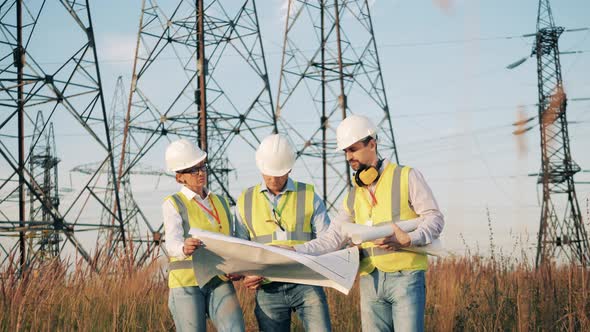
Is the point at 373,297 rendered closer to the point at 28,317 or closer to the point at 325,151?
the point at 28,317

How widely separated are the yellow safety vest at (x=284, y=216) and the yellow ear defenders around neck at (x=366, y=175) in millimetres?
560

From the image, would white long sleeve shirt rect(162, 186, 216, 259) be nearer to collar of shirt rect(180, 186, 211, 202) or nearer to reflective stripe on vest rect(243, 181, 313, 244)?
collar of shirt rect(180, 186, 211, 202)

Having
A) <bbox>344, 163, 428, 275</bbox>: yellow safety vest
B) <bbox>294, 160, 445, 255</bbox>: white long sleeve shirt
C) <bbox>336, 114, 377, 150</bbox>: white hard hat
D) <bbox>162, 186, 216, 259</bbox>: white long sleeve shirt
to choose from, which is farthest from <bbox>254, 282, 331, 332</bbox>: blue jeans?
<bbox>336, 114, 377, 150</bbox>: white hard hat

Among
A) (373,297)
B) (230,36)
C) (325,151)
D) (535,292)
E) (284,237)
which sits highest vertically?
(230,36)

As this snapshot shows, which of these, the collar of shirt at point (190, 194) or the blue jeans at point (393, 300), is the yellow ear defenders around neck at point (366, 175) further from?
the collar of shirt at point (190, 194)

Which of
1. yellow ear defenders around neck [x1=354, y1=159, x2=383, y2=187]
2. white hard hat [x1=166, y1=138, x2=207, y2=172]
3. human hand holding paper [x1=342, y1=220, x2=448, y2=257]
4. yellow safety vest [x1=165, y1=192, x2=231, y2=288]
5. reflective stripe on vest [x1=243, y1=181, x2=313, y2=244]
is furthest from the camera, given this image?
white hard hat [x1=166, y1=138, x2=207, y2=172]

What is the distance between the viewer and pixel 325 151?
22.7 meters

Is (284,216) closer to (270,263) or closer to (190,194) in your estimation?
(270,263)

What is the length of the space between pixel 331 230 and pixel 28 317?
9.48ft

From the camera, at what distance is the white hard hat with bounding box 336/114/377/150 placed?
446 cm

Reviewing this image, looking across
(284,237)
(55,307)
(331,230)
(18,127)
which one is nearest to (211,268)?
(284,237)

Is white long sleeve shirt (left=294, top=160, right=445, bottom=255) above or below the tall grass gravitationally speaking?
above

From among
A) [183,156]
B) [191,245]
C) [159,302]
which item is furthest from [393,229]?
[159,302]

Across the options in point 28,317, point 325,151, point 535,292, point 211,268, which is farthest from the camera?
point 325,151
